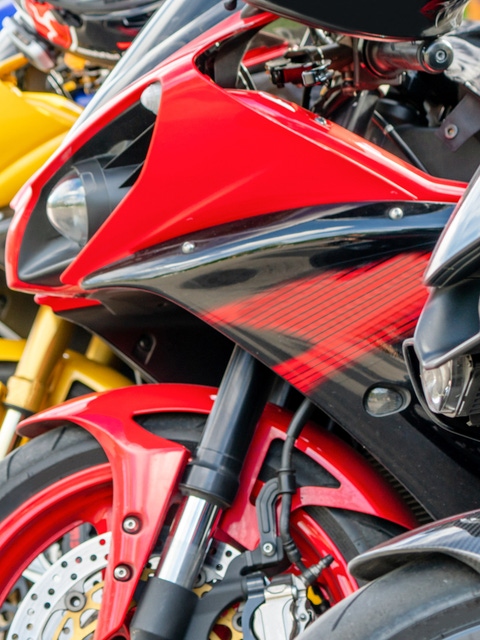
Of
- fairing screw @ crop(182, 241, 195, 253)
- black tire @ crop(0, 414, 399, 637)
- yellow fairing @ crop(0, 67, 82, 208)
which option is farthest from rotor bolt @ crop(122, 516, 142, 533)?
yellow fairing @ crop(0, 67, 82, 208)

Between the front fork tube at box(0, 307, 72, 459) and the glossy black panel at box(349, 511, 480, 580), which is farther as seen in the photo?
the front fork tube at box(0, 307, 72, 459)

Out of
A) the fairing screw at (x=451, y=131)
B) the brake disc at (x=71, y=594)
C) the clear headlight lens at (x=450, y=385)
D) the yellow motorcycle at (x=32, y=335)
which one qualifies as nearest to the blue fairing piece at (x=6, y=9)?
the yellow motorcycle at (x=32, y=335)

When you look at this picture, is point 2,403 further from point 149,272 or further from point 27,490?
point 149,272

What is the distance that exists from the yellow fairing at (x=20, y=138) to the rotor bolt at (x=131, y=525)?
1080 mm

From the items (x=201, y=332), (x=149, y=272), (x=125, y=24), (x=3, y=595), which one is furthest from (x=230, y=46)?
(x=125, y=24)

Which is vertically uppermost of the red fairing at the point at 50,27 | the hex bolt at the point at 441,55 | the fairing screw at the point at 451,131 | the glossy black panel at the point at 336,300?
the red fairing at the point at 50,27

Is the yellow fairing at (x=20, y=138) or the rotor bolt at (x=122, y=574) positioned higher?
the yellow fairing at (x=20, y=138)

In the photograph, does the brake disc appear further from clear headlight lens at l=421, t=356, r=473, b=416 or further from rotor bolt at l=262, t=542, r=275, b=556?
clear headlight lens at l=421, t=356, r=473, b=416

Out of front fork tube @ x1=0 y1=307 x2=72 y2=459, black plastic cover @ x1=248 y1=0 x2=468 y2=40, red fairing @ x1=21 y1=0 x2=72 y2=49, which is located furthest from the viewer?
red fairing @ x1=21 y1=0 x2=72 y2=49

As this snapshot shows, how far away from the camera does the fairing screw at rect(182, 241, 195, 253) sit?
1.62m

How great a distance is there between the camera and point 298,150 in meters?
1.57

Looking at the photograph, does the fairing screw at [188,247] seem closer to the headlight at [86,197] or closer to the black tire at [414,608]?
the headlight at [86,197]

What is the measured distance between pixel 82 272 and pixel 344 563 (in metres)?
0.67

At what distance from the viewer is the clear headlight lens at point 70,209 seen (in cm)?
165
